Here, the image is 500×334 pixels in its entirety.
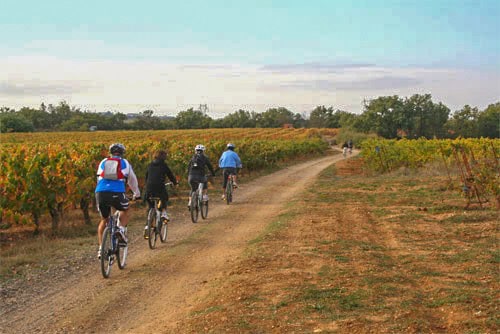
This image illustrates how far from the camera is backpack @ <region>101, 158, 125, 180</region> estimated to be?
831 centimetres

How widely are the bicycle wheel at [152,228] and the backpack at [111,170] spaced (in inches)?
96.8

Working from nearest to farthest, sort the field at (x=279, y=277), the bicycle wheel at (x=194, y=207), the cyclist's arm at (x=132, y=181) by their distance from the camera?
the field at (x=279, y=277) < the cyclist's arm at (x=132, y=181) < the bicycle wheel at (x=194, y=207)

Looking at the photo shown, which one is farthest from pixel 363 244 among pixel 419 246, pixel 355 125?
pixel 355 125

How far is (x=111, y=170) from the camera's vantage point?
8320 mm

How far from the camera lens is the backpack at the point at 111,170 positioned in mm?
8312

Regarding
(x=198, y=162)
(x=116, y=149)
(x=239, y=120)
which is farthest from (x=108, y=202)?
(x=239, y=120)

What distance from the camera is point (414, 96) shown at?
104 meters

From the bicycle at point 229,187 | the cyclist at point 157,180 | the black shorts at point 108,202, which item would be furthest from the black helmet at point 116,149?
the bicycle at point 229,187

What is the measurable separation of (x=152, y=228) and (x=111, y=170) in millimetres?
2866

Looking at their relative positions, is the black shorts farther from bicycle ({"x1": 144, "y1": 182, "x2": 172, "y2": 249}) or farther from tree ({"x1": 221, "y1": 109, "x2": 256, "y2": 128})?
tree ({"x1": 221, "y1": 109, "x2": 256, "y2": 128})

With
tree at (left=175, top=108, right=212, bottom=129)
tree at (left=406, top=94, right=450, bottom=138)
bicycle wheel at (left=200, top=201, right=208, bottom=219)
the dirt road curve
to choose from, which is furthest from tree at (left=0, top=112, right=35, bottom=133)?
the dirt road curve

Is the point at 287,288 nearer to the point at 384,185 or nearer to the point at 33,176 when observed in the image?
the point at 33,176

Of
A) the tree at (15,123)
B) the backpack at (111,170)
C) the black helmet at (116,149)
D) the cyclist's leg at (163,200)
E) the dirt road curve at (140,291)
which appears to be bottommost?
the dirt road curve at (140,291)

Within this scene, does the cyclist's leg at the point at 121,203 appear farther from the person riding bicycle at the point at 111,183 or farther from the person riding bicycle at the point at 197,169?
the person riding bicycle at the point at 197,169
